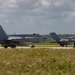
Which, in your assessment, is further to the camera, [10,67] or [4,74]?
[10,67]

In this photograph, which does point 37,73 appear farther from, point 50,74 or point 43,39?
point 43,39

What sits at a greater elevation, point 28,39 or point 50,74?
point 50,74

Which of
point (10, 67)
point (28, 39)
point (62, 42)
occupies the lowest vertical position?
point (62, 42)

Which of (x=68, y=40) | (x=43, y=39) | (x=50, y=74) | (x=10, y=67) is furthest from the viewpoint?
(x=68, y=40)

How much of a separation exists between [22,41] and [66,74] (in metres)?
66.6

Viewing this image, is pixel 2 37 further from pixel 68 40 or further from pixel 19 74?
pixel 19 74

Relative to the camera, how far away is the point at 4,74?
34.9ft

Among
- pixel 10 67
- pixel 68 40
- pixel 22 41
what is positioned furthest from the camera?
pixel 68 40

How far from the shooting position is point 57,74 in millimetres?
10406

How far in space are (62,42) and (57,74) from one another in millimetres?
83439

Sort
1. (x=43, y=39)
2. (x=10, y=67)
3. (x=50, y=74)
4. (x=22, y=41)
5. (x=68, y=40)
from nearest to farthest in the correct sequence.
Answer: (x=50, y=74) < (x=10, y=67) < (x=22, y=41) < (x=43, y=39) < (x=68, y=40)

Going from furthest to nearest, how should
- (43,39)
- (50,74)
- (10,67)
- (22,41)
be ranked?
(43,39) < (22,41) < (10,67) < (50,74)

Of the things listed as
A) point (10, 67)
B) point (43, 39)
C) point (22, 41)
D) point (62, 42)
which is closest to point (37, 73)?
point (10, 67)

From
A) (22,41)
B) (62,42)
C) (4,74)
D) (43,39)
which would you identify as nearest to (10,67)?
(4,74)
